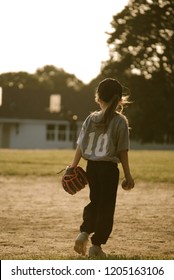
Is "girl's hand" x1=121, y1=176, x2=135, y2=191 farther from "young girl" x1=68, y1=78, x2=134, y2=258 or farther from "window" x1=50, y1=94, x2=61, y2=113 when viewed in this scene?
"window" x1=50, y1=94, x2=61, y2=113

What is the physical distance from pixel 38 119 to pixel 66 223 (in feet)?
179

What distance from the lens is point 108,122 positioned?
642 cm

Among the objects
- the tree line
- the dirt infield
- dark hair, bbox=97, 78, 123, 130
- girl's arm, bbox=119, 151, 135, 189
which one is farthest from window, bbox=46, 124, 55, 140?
girl's arm, bbox=119, 151, 135, 189

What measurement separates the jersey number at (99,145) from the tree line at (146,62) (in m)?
39.6

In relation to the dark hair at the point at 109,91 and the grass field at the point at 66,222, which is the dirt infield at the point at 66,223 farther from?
the dark hair at the point at 109,91

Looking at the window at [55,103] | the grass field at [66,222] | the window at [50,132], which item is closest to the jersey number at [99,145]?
the grass field at [66,222]

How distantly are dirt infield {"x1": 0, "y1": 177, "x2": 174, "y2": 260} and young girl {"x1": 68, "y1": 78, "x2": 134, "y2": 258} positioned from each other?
1.00 feet

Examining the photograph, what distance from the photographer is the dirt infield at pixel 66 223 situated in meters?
6.89

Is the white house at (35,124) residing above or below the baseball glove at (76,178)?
below

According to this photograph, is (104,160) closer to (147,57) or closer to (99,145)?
(99,145)

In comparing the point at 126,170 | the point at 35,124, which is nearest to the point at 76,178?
the point at 126,170

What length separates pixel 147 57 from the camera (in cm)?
4775

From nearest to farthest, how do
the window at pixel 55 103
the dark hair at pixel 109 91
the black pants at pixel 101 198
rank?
the black pants at pixel 101 198, the dark hair at pixel 109 91, the window at pixel 55 103
